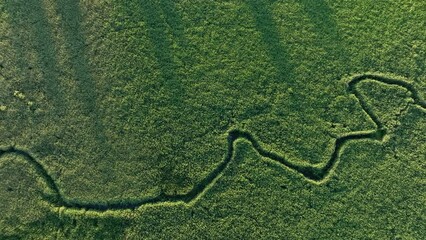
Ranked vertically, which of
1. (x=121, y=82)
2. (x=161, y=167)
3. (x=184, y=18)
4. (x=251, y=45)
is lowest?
(x=161, y=167)

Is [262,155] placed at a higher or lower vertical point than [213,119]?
lower

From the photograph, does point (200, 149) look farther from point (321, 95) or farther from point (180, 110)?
point (321, 95)

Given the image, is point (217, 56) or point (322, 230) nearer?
point (322, 230)

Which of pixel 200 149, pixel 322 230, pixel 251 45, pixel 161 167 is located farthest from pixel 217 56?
pixel 322 230
